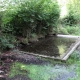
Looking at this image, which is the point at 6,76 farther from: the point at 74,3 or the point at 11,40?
the point at 74,3

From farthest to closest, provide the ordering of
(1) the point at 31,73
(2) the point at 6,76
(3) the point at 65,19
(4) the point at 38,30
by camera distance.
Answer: (3) the point at 65,19, (4) the point at 38,30, (1) the point at 31,73, (2) the point at 6,76

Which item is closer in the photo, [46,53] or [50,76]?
[50,76]

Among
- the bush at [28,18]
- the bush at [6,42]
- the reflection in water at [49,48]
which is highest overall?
the bush at [28,18]

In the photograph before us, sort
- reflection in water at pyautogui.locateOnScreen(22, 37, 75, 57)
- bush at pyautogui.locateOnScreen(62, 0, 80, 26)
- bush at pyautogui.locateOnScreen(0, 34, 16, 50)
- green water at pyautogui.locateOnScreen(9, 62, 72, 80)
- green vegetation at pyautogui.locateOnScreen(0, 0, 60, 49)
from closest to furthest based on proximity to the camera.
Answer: green water at pyautogui.locateOnScreen(9, 62, 72, 80) → bush at pyautogui.locateOnScreen(0, 34, 16, 50) → reflection in water at pyautogui.locateOnScreen(22, 37, 75, 57) → green vegetation at pyautogui.locateOnScreen(0, 0, 60, 49) → bush at pyautogui.locateOnScreen(62, 0, 80, 26)

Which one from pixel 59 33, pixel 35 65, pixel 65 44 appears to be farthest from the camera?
pixel 59 33

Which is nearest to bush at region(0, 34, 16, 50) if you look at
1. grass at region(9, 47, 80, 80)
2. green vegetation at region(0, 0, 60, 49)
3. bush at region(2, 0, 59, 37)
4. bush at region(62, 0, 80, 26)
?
green vegetation at region(0, 0, 60, 49)

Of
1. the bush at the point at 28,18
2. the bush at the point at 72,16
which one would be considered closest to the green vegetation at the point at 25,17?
the bush at the point at 28,18

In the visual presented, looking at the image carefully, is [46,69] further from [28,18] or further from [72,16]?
[72,16]

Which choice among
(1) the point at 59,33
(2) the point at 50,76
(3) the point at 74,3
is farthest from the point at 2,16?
(3) the point at 74,3

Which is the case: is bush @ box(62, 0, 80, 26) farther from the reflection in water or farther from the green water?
the green water

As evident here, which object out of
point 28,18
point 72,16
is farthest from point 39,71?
point 72,16

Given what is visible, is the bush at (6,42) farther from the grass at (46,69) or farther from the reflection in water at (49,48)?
the grass at (46,69)

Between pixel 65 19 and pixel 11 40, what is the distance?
7873 mm

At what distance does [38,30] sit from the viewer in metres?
9.59
